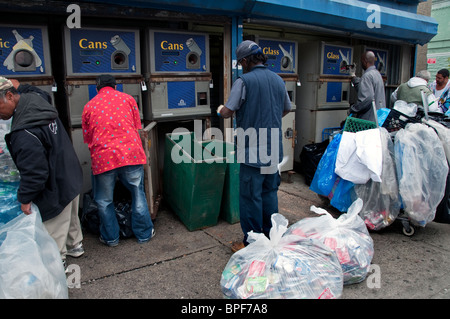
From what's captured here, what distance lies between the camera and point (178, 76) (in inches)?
166

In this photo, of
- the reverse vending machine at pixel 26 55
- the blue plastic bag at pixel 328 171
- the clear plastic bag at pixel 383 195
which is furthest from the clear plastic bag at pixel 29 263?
the clear plastic bag at pixel 383 195

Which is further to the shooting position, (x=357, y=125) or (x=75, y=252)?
(x=357, y=125)

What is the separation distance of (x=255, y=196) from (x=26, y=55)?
2.56m

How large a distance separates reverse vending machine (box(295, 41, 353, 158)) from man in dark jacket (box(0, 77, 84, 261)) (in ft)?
12.4

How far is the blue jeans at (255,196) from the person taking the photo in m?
3.00

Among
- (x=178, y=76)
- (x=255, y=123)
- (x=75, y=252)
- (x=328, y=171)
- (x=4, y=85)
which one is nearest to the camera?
(x=4, y=85)

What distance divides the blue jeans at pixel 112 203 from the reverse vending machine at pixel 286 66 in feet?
7.30

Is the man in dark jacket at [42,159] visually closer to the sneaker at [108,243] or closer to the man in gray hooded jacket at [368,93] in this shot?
the sneaker at [108,243]

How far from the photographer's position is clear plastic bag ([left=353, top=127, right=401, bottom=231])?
3494mm

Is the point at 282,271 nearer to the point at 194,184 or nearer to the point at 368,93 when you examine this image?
the point at 194,184

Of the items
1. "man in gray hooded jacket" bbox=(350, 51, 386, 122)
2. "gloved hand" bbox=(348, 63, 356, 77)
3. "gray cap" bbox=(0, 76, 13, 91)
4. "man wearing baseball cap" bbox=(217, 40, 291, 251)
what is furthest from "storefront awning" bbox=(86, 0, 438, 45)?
"gray cap" bbox=(0, 76, 13, 91)

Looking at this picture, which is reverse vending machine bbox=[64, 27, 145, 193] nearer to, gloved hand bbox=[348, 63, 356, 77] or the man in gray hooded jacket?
the man in gray hooded jacket

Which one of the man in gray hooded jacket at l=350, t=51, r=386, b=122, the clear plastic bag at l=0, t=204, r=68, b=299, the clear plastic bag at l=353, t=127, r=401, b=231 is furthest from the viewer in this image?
the man in gray hooded jacket at l=350, t=51, r=386, b=122

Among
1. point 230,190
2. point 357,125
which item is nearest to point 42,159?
point 230,190
